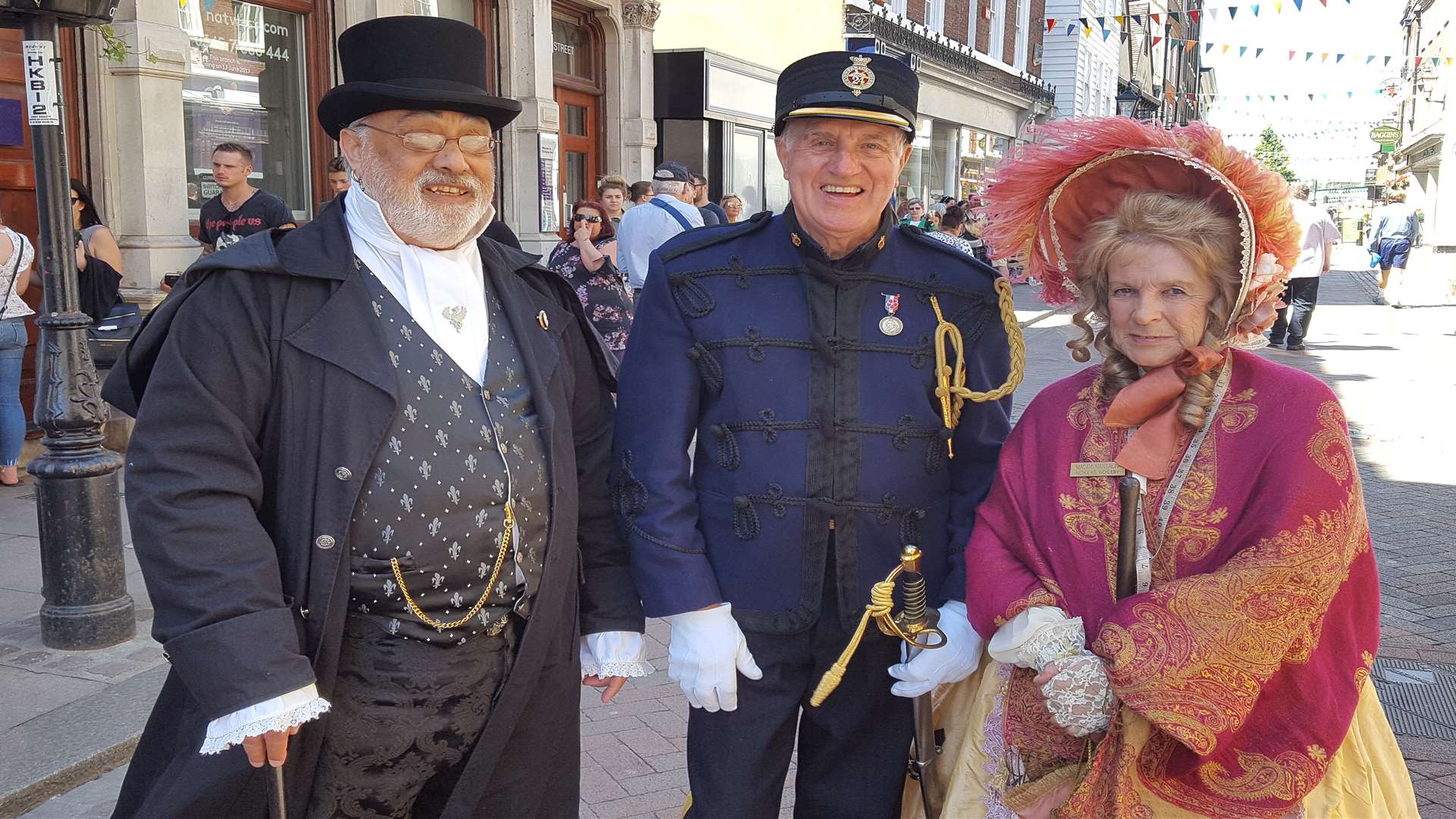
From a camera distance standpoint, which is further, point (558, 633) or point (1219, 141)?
point (558, 633)

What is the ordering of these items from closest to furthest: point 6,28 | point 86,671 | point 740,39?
point 86,671 → point 6,28 → point 740,39

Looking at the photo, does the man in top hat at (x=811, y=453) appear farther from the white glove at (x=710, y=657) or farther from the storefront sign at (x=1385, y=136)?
the storefront sign at (x=1385, y=136)

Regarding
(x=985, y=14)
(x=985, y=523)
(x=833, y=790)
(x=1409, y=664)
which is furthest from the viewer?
(x=985, y=14)

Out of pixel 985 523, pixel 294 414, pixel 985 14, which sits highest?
pixel 985 14

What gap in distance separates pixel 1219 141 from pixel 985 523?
2.82 ft

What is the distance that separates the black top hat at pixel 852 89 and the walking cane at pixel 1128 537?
0.91m

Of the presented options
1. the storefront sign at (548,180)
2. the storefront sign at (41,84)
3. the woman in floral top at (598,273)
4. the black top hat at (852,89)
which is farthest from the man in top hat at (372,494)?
the storefront sign at (548,180)

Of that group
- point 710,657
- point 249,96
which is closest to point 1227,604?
point 710,657

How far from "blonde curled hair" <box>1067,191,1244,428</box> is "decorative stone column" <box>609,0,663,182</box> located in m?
12.5

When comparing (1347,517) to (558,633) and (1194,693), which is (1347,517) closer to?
(1194,693)

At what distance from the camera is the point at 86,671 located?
13.8 feet

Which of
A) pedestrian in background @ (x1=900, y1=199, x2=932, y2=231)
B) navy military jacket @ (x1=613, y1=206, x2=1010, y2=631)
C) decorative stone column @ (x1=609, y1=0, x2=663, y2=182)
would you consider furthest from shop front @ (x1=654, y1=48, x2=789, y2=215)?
navy military jacket @ (x1=613, y1=206, x2=1010, y2=631)

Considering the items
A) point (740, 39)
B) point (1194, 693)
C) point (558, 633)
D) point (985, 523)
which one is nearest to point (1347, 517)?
point (1194, 693)

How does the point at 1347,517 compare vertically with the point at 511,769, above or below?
above
